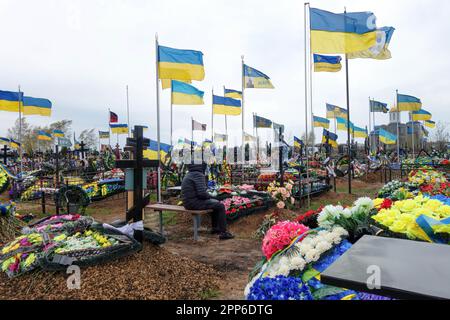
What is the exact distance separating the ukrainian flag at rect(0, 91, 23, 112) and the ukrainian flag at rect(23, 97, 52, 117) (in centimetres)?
73

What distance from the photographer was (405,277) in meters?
1.18

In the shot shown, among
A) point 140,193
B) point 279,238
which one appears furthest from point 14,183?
point 279,238

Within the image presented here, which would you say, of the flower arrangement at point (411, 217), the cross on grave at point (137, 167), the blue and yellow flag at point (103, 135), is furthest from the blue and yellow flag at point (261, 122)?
the flower arrangement at point (411, 217)

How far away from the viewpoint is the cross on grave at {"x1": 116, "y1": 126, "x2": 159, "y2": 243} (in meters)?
4.92

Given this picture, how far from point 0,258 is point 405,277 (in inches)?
191

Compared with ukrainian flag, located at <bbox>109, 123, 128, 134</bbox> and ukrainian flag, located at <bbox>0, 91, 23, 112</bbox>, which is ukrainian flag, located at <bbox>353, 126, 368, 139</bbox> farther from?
ukrainian flag, located at <bbox>0, 91, 23, 112</bbox>

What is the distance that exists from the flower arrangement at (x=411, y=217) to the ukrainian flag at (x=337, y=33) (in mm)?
8526

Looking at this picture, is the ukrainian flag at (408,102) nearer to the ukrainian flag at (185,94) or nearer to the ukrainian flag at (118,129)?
the ukrainian flag at (185,94)

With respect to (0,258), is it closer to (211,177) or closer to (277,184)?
(277,184)

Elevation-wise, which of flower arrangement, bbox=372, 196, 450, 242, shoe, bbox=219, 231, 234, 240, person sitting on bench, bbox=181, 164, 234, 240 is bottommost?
shoe, bbox=219, 231, 234, 240

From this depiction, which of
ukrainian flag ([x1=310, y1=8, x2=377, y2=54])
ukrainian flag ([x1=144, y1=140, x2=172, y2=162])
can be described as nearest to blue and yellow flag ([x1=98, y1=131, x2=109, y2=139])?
ukrainian flag ([x1=144, y1=140, x2=172, y2=162])

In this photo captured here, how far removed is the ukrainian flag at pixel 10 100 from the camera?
14797 millimetres

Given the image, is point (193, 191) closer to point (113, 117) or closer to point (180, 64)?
point (180, 64)

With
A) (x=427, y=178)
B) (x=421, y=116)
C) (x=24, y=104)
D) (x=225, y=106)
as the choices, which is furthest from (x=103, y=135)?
(x=427, y=178)
